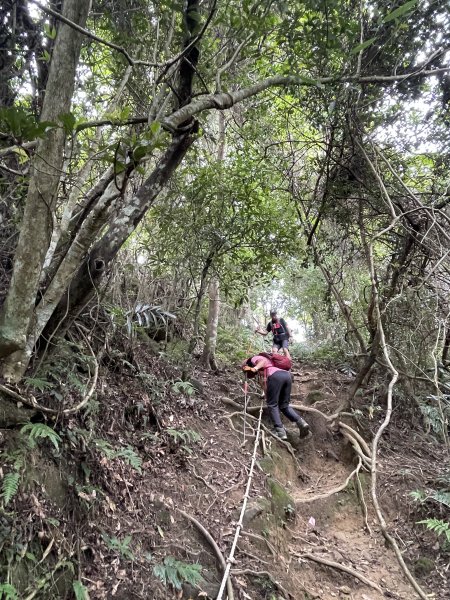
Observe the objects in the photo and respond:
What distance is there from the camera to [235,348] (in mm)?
10422

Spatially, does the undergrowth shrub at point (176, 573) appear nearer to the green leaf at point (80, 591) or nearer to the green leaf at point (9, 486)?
the green leaf at point (80, 591)

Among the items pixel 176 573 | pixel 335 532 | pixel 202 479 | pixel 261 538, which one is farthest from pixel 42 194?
pixel 335 532

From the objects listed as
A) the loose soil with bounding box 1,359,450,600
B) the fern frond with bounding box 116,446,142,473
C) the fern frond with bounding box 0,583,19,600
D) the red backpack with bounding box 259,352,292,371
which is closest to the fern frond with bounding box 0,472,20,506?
the loose soil with bounding box 1,359,450,600

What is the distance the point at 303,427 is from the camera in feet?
21.8

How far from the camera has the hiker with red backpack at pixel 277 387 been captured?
6.57m

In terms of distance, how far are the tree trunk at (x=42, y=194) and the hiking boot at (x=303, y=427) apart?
16.3 ft

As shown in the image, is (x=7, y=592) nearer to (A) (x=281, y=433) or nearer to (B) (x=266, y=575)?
(B) (x=266, y=575)

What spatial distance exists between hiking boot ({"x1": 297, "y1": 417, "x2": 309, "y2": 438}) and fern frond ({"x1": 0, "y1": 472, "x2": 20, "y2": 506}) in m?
4.92

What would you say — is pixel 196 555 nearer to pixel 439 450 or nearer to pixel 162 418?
pixel 162 418

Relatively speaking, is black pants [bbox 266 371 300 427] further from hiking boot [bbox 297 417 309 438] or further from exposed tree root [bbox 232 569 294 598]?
exposed tree root [bbox 232 569 294 598]

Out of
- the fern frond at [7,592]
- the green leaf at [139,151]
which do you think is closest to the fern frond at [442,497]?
the fern frond at [7,592]

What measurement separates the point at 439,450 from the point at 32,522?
6.37 metres

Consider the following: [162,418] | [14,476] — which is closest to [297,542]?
[162,418]

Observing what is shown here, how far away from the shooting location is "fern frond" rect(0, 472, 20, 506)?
94.6 inches
